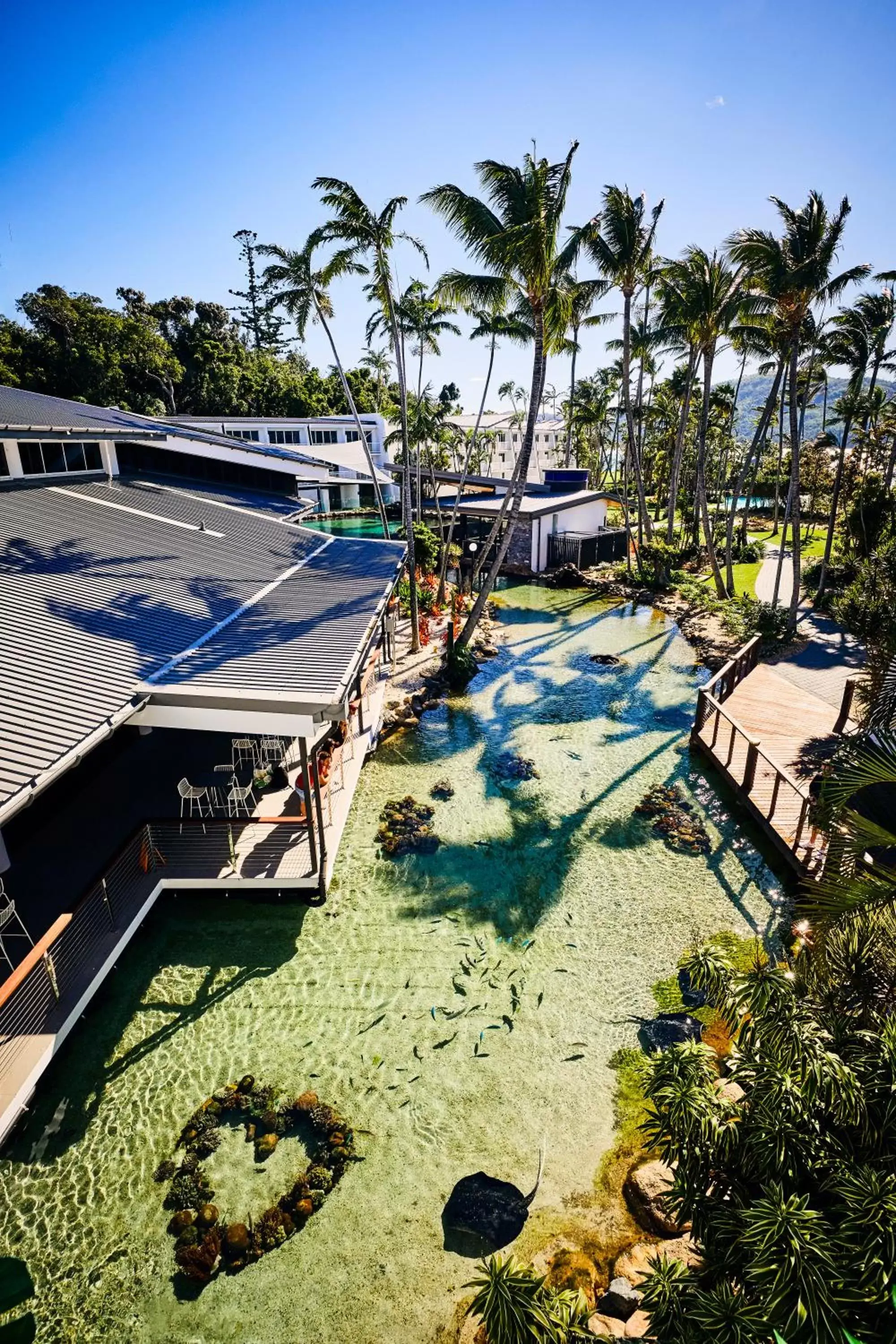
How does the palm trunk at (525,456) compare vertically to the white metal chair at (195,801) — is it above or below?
above

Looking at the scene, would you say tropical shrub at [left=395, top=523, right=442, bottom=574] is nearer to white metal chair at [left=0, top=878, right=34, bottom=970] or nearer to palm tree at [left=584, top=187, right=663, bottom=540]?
palm tree at [left=584, top=187, right=663, bottom=540]

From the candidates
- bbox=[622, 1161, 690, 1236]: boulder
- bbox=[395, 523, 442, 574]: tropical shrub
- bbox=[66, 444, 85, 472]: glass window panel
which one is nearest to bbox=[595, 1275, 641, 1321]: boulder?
bbox=[622, 1161, 690, 1236]: boulder

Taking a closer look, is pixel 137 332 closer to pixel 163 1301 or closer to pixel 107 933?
pixel 107 933

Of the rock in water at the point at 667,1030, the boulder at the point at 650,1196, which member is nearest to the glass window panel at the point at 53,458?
the rock in water at the point at 667,1030

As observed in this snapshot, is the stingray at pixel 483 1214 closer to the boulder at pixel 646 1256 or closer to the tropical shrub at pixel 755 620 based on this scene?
the boulder at pixel 646 1256

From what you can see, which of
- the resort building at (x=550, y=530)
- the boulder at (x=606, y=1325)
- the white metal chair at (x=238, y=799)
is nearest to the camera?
the boulder at (x=606, y=1325)

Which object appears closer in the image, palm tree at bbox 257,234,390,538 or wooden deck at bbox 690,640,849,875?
wooden deck at bbox 690,640,849,875
